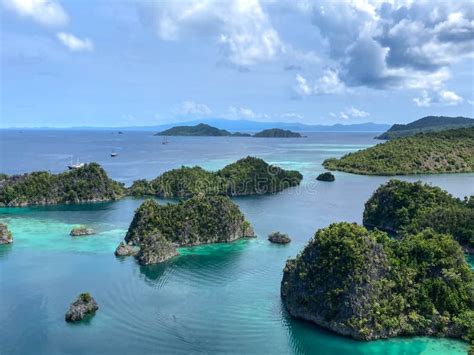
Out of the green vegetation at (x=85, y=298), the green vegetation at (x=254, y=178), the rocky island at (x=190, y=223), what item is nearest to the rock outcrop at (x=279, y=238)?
the rocky island at (x=190, y=223)

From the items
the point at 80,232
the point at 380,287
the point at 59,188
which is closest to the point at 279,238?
the point at 380,287

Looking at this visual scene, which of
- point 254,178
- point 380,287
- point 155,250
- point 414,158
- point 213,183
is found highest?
point 414,158

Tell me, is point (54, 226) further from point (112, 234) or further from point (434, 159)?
point (434, 159)

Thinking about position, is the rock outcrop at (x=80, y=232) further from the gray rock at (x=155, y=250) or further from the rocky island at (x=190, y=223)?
the gray rock at (x=155, y=250)

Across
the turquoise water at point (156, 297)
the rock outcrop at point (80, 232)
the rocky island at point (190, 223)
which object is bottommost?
the turquoise water at point (156, 297)

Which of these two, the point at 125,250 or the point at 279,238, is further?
the point at 279,238

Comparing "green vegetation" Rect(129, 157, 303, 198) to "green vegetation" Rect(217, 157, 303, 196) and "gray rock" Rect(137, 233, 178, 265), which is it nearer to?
"green vegetation" Rect(217, 157, 303, 196)

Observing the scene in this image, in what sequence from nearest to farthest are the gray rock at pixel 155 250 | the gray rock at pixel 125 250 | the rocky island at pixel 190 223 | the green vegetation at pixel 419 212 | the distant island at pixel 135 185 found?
the gray rock at pixel 155 250
the gray rock at pixel 125 250
the green vegetation at pixel 419 212
the rocky island at pixel 190 223
the distant island at pixel 135 185

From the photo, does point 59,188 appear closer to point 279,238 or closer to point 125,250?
point 125,250
